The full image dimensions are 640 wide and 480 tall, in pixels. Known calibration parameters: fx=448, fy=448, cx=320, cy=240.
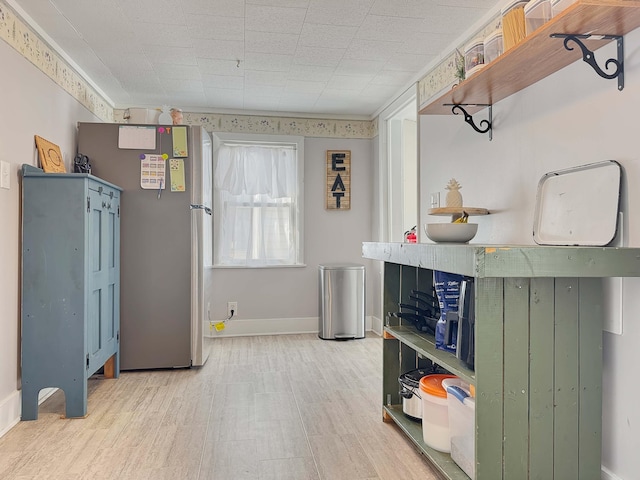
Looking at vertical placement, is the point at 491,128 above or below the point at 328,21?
below

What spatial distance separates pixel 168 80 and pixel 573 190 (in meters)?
3.11

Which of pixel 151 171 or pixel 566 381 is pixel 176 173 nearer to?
pixel 151 171

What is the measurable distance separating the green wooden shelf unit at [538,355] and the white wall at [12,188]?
2.20 metres

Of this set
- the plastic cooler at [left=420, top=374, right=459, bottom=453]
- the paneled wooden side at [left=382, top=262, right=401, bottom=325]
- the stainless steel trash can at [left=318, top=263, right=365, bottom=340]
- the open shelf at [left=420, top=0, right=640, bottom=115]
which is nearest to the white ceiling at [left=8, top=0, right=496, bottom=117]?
the open shelf at [left=420, top=0, right=640, bottom=115]

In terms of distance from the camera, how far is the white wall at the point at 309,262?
457cm

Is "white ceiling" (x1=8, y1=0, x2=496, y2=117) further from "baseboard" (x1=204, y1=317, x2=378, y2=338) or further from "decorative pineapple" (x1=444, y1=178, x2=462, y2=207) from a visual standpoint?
"baseboard" (x1=204, y1=317, x2=378, y2=338)

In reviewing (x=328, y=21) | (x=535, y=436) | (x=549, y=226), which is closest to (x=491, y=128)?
(x=549, y=226)

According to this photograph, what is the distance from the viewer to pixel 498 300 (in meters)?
1.45

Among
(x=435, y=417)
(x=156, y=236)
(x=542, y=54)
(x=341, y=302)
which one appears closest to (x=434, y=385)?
(x=435, y=417)

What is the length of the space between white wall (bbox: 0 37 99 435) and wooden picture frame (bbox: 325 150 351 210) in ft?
8.89

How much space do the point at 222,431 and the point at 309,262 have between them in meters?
2.59

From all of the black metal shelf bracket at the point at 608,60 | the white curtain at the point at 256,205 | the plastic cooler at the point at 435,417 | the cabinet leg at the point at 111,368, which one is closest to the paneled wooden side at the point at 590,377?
the plastic cooler at the point at 435,417

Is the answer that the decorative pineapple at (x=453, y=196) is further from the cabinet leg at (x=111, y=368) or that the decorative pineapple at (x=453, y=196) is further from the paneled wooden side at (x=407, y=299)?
the cabinet leg at (x=111, y=368)

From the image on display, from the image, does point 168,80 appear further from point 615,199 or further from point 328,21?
point 615,199
